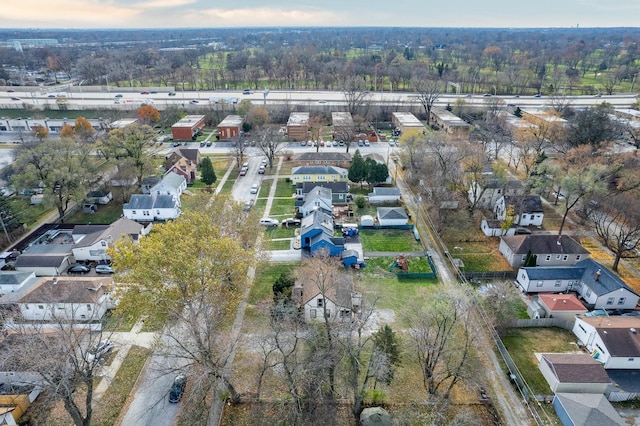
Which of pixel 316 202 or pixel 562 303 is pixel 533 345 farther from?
pixel 316 202

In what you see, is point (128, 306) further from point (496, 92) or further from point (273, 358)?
point (496, 92)

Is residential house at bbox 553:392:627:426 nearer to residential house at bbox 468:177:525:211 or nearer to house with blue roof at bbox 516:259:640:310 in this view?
house with blue roof at bbox 516:259:640:310

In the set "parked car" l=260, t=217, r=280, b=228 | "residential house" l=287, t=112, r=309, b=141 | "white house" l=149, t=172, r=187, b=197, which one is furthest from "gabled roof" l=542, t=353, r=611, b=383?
"residential house" l=287, t=112, r=309, b=141

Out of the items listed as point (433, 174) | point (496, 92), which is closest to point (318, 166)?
point (433, 174)

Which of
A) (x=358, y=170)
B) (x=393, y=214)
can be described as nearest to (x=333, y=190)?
(x=358, y=170)

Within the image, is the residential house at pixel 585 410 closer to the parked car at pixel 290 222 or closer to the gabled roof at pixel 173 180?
the parked car at pixel 290 222

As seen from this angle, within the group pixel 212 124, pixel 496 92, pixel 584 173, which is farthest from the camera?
pixel 496 92

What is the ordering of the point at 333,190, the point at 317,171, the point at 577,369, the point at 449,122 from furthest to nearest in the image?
the point at 449,122 < the point at 317,171 < the point at 333,190 < the point at 577,369

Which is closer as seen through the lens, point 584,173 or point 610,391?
point 610,391
